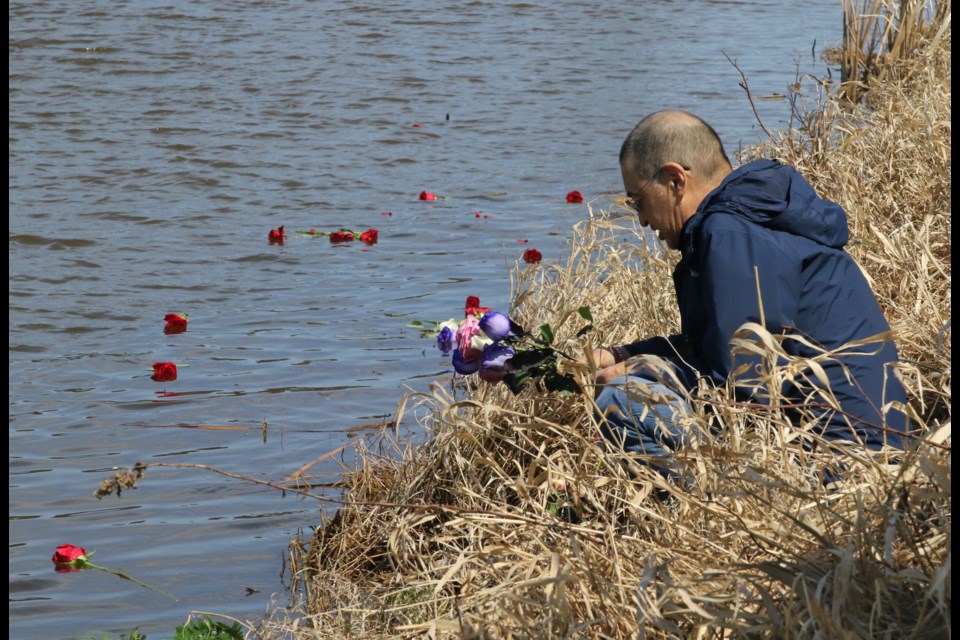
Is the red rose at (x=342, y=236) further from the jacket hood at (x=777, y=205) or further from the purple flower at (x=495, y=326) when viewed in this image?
the purple flower at (x=495, y=326)

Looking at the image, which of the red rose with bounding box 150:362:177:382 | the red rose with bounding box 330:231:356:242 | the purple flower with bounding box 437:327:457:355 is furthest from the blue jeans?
the red rose with bounding box 330:231:356:242

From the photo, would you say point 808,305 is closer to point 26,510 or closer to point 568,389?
point 568,389

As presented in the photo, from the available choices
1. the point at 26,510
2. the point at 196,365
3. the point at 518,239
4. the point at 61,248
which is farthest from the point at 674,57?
the point at 26,510

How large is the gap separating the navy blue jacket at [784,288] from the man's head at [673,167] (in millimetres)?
90

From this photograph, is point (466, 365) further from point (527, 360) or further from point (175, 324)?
point (175, 324)

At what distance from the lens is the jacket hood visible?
347cm

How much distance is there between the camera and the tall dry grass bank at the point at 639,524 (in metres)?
2.40

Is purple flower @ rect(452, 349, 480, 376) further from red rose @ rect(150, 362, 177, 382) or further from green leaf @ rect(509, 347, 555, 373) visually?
red rose @ rect(150, 362, 177, 382)

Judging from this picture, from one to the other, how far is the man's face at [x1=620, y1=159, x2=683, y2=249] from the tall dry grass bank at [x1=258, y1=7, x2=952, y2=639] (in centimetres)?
44

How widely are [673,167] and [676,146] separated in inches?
2.5

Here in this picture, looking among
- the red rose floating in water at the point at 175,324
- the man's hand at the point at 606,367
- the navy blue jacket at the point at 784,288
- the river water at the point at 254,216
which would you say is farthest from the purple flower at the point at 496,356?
the red rose floating in water at the point at 175,324

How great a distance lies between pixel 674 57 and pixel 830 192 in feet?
29.3

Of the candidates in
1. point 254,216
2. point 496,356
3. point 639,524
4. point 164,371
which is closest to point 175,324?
point 164,371

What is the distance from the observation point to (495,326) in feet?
10.8
